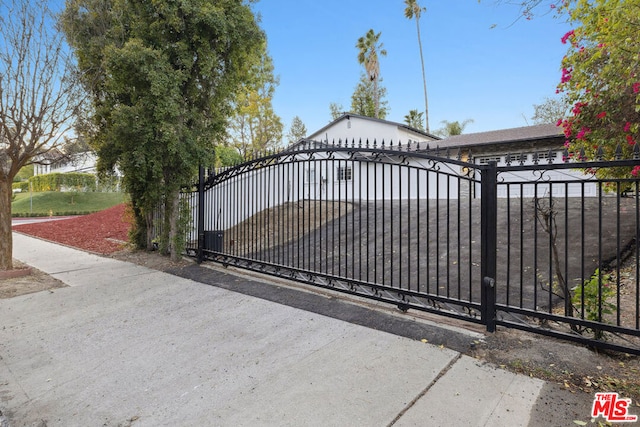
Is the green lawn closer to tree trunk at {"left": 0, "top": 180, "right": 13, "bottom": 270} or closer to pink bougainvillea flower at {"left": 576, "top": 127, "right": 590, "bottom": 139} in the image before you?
tree trunk at {"left": 0, "top": 180, "right": 13, "bottom": 270}

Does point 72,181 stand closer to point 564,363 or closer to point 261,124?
point 261,124

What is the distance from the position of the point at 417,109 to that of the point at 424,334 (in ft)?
103

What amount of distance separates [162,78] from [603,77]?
264 inches

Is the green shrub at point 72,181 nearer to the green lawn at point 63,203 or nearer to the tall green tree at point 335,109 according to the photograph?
the green lawn at point 63,203

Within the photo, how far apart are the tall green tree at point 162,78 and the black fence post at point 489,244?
508 cm

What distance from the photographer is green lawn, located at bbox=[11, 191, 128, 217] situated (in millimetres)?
25297

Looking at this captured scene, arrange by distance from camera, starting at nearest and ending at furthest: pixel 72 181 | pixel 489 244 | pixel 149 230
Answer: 1. pixel 489 244
2. pixel 149 230
3. pixel 72 181

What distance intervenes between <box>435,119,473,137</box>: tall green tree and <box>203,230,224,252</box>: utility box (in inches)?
1169

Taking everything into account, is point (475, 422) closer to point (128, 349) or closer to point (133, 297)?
point (128, 349)

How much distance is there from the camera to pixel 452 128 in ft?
104

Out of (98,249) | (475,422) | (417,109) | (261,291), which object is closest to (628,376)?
(475,422)

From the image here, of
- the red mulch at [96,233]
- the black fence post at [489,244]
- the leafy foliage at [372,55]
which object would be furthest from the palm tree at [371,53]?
the black fence post at [489,244]

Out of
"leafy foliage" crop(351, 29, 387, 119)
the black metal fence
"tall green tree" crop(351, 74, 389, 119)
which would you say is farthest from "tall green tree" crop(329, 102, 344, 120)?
the black metal fence

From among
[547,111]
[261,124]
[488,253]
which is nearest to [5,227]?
[488,253]
